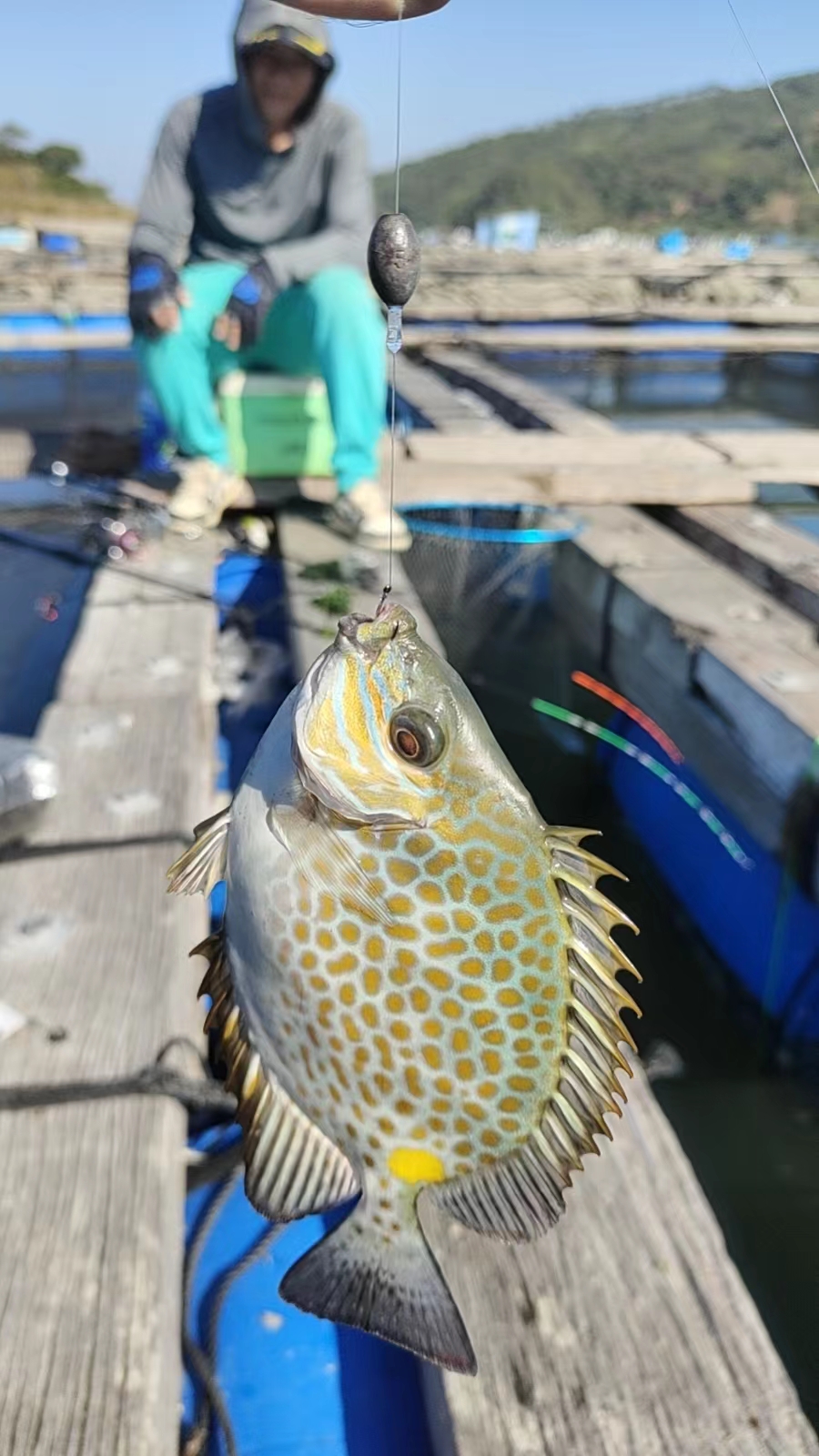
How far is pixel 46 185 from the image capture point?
152 feet

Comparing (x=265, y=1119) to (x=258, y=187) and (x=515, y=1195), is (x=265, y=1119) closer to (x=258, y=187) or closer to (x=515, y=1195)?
(x=515, y=1195)

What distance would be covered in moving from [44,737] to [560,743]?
2230mm

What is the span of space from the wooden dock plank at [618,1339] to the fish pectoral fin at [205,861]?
2.83ft

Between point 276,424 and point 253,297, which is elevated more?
point 253,297

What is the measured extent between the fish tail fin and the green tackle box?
4.11 meters

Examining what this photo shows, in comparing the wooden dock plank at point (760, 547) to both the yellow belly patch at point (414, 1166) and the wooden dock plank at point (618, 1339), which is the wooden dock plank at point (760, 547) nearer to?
the wooden dock plank at point (618, 1339)

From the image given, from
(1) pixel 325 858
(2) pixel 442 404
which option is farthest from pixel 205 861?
(2) pixel 442 404

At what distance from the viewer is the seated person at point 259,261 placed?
4.00 meters

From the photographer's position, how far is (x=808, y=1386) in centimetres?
235

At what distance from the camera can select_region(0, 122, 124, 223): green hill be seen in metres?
37.1

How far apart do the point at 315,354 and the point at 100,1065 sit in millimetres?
3556

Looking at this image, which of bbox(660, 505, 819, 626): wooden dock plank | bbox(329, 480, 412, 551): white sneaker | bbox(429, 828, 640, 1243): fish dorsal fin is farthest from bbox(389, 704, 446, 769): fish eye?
bbox(329, 480, 412, 551): white sneaker

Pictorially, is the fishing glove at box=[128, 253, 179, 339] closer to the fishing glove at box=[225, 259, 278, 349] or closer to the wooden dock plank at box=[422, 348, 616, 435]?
the fishing glove at box=[225, 259, 278, 349]

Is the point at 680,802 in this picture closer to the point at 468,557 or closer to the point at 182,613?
the point at 468,557
